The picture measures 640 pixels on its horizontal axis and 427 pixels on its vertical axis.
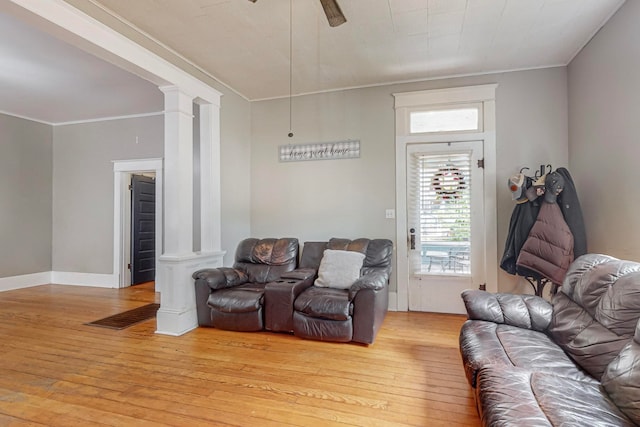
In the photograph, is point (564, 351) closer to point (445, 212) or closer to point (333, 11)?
point (445, 212)

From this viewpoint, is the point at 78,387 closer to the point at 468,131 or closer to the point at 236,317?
the point at 236,317

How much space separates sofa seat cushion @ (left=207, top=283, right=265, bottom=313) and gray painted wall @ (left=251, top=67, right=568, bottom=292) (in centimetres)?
132

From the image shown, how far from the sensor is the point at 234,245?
4.42m

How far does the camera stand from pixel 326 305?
3100 mm

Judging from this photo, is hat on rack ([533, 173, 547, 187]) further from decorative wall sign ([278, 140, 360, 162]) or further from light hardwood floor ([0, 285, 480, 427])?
decorative wall sign ([278, 140, 360, 162])

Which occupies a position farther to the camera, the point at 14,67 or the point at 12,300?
the point at 12,300

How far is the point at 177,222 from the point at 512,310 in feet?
10.3

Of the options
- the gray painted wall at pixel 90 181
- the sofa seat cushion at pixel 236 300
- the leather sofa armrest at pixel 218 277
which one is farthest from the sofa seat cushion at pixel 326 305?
the gray painted wall at pixel 90 181

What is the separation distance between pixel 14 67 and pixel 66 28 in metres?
2.04

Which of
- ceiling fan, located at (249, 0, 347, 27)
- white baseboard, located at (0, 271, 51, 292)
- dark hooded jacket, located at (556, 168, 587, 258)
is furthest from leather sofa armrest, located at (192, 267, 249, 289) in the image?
white baseboard, located at (0, 271, 51, 292)

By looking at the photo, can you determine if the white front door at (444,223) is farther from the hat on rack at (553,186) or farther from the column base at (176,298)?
the column base at (176,298)

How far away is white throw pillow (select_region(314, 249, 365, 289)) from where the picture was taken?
11.6 feet

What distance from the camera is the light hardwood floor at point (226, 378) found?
2.00 meters

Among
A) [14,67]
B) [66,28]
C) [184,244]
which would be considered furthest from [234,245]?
[14,67]
